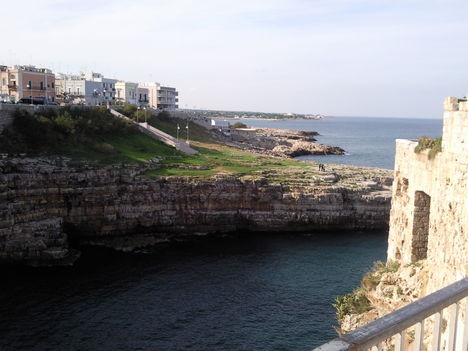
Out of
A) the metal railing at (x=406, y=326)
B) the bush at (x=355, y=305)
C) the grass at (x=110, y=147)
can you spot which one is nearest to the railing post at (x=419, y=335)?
the metal railing at (x=406, y=326)

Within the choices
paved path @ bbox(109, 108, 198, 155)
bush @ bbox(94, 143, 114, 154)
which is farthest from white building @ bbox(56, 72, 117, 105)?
bush @ bbox(94, 143, 114, 154)

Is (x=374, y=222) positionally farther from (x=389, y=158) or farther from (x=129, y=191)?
(x=389, y=158)

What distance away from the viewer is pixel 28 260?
36.9 m

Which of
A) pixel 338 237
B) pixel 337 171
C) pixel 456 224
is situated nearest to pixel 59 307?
pixel 456 224

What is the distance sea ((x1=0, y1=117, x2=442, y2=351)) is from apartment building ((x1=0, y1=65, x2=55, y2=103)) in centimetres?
3745

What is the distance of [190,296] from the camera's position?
30438 millimetres

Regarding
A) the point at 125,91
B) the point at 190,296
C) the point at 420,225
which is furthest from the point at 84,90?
the point at 420,225

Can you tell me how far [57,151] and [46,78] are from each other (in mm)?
28156

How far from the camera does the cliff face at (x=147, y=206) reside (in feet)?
132

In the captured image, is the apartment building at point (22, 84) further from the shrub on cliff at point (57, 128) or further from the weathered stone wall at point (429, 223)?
the weathered stone wall at point (429, 223)

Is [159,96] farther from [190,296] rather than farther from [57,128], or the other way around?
[190,296]

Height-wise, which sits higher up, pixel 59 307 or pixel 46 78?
pixel 46 78

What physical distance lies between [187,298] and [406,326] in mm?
26478

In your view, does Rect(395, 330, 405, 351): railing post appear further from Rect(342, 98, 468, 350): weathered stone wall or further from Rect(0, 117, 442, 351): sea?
Rect(0, 117, 442, 351): sea
